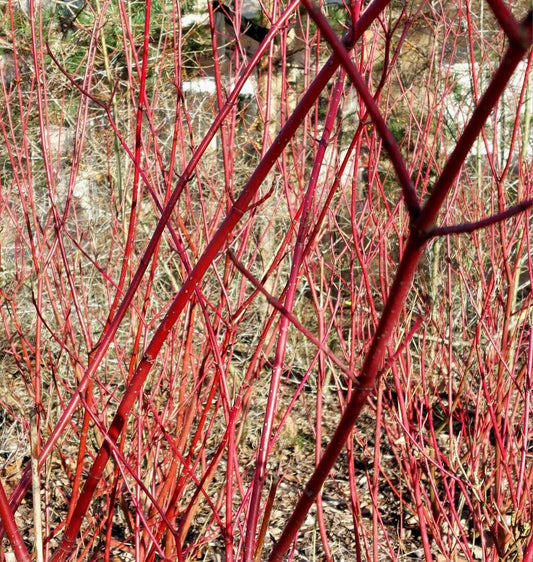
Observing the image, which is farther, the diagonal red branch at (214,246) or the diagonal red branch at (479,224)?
the diagonal red branch at (214,246)

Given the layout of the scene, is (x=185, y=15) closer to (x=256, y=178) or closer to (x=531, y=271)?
(x=531, y=271)

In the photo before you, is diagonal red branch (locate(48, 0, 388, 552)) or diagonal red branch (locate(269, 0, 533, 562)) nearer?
diagonal red branch (locate(269, 0, 533, 562))

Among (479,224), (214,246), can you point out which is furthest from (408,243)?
(214,246)

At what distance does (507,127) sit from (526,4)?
1.51 m

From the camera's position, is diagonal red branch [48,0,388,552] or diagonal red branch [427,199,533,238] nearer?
diagonal red branch [427,199,533,238]

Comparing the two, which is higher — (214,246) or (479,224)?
(479,224)

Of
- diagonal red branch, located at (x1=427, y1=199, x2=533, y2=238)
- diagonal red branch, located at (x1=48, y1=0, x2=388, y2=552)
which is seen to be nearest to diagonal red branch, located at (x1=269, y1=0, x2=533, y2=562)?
diagonal red branch, located at (x1=427, y1=199, x2=533, y2=238)

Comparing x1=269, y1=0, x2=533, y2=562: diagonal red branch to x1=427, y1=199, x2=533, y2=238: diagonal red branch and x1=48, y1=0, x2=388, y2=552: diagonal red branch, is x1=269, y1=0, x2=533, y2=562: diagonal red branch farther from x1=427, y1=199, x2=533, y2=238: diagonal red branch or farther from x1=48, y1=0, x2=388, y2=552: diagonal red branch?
x1=48, y1=0, x2=388, y2=552: diagonal red branch

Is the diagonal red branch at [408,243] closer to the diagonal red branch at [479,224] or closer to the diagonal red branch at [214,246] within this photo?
the diagonal red branch at [479,224]

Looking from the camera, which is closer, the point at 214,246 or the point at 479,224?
the point at 479,224

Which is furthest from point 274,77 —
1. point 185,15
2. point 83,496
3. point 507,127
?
point 83,496

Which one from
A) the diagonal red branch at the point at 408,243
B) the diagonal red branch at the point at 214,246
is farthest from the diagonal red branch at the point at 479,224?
the diagonal red branch at the point at 214,246

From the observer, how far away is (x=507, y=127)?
713 cm

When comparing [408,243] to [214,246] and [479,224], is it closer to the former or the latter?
[479,224]
